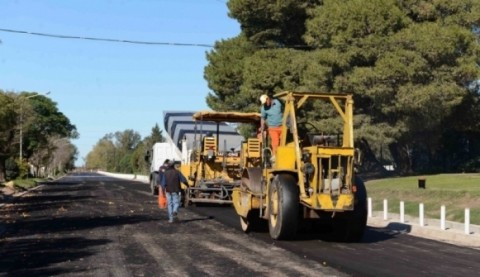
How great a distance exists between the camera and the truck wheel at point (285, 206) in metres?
14.6

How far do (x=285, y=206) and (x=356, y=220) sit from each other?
1.72 metres

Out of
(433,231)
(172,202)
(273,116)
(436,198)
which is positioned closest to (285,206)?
(273,116)

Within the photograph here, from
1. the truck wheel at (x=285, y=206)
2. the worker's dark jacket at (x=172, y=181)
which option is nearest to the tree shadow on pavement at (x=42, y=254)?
the truck wheel at (x=285, y=206)

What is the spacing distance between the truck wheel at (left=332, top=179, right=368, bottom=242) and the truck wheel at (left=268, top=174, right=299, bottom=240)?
1.21 meters

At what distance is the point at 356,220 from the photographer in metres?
15.1

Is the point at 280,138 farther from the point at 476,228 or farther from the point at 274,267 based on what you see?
the point at 476,228

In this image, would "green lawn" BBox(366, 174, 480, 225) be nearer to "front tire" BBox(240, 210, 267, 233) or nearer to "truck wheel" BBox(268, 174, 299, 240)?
"front tire" BBox(240, 210, 267, 233)

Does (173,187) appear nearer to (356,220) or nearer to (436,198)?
(356,220)

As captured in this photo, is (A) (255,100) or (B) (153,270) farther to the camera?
(A) (255,100)

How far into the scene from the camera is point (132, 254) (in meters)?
12.9

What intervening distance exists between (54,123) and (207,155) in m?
112

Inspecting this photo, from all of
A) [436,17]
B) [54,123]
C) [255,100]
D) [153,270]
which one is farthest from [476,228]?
[54,123]

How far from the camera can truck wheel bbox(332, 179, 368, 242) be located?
15102 millimetres

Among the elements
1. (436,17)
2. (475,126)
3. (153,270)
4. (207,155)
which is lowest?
(153,270)
